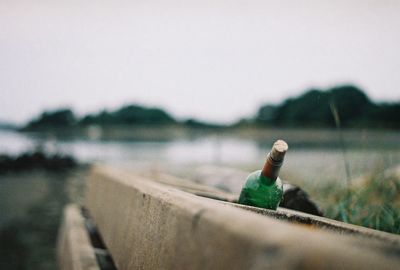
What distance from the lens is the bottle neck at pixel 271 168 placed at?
164 cm

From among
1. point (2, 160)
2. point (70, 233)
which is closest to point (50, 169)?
point (2, 160)

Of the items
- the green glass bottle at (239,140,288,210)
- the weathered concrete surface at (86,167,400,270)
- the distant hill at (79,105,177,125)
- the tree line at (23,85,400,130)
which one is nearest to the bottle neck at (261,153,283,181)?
the green glass bottle at (239,140,288,210)

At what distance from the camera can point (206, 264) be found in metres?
0.90

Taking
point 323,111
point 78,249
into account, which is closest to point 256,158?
point 78,249

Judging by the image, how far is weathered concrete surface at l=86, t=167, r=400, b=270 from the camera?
0.64 meters

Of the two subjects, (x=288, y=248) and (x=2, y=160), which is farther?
(x=2, y=160)

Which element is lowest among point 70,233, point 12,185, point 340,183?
point 12,185

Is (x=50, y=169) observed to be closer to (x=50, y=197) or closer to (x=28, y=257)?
(x=50, y=197)

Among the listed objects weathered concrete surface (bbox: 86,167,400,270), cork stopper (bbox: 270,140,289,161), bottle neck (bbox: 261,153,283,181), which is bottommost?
weathered concrete surface (bbox: 86,167,400,270)

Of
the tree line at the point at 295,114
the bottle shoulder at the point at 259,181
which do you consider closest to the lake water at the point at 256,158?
the bottle shoulder at the point at 259,181

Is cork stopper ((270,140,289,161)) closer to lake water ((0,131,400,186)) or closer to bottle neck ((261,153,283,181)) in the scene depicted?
bottle neck ((261,153,283,181))

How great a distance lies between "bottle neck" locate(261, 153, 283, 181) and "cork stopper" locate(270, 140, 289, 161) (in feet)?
0.10

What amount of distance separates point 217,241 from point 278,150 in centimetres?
78

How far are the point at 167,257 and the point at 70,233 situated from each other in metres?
2.05
